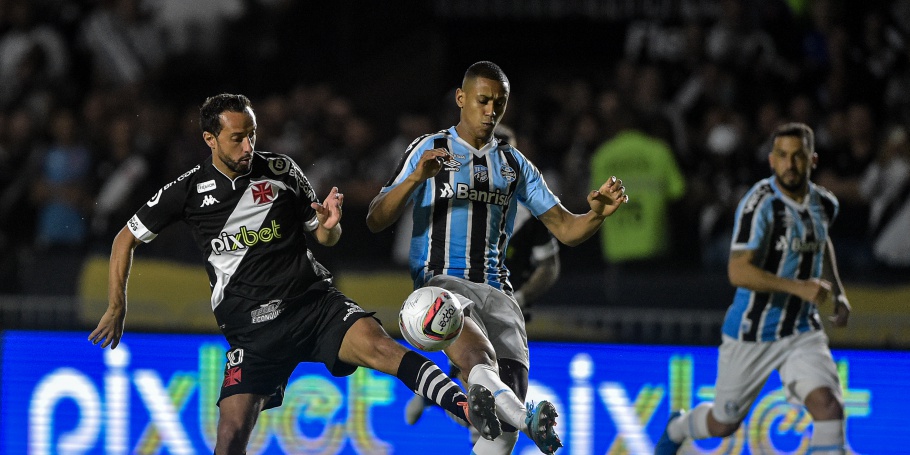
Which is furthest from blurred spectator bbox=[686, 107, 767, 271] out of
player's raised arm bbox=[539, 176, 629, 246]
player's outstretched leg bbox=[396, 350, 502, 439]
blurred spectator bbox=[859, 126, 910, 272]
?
player's outstretched leg bbox=[396, 350, 502, 439]

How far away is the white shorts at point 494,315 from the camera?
664 centimetres

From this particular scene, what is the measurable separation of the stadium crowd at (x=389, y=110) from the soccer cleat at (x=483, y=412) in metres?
3.91

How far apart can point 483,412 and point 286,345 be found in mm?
1274

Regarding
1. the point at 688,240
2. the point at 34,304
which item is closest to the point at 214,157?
the point at 34,304

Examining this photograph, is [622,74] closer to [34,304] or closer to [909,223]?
[909,223]

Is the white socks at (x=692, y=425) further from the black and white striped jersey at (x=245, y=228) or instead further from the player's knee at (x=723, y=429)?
the black and white striped jersey at (x=245, y=228)

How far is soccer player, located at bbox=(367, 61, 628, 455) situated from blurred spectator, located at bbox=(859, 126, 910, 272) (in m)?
3.64

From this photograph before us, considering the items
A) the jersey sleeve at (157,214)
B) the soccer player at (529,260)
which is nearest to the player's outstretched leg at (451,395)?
the jersey sleeve at (157,214)

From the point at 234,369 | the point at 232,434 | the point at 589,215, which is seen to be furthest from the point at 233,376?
the point at 589,215

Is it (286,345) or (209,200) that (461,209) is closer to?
(286,345)

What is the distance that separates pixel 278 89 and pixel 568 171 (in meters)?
3.90

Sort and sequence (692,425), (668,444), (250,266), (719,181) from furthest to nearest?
(719,181)
(668,444)
(692,425)
(250,266)

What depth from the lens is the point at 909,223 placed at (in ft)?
31.3

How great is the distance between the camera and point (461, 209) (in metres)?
6.70
